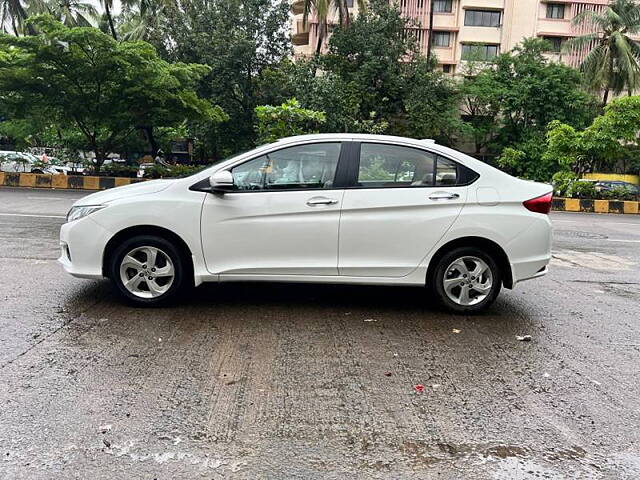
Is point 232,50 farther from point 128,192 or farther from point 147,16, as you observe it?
point 128,192

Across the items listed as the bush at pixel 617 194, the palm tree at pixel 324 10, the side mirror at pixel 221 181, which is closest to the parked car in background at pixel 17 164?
the palm tree at pixel 324 10

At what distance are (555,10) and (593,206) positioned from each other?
96.6 feet

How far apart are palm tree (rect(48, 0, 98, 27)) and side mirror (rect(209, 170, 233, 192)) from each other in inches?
1392

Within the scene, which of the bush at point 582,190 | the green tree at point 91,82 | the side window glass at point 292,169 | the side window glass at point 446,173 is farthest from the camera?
the bush at point 582,190

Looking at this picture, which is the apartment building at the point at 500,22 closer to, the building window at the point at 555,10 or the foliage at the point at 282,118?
the building window at the point at 555,10

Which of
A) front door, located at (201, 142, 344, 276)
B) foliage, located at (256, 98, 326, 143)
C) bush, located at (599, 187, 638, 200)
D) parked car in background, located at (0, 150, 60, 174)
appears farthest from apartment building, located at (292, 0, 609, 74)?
front door, located at (201, 142, 344, 276)

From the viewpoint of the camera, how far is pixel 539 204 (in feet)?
17.7

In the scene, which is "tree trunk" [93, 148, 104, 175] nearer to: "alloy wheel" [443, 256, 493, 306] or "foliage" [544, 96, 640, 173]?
"foliage" [544, 96, 640, 173]

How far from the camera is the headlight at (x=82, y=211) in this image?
5293 mm

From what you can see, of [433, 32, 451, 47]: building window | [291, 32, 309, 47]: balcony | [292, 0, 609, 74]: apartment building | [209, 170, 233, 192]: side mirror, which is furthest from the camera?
[433, 32, 451, 47]: building window

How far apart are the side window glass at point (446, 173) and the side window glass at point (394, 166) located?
7 cm

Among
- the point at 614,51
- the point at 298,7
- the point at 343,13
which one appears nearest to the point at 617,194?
the point at 343,13

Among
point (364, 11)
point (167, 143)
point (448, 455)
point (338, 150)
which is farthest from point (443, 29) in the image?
point (448, 455)

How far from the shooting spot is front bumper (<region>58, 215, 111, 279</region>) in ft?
17.2
